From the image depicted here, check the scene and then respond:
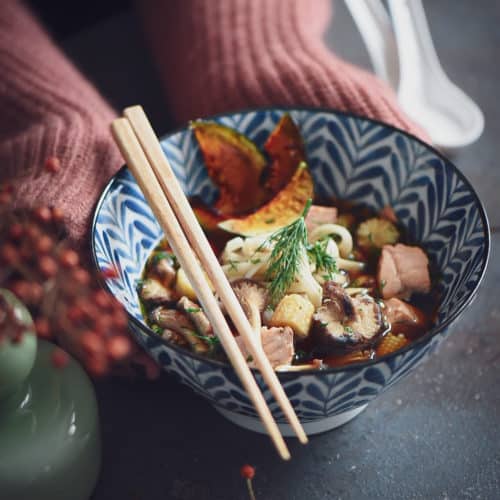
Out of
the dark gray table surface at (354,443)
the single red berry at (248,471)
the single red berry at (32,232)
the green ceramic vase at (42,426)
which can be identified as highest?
the single red berry at (32,232)

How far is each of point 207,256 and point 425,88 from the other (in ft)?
3.34

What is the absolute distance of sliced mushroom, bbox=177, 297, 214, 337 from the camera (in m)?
1.14

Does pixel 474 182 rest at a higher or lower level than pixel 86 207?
lower

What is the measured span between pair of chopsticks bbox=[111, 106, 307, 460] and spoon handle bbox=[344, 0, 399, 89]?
0.83m

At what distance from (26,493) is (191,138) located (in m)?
0.74

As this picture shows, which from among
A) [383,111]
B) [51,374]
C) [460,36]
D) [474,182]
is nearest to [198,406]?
[51,374]

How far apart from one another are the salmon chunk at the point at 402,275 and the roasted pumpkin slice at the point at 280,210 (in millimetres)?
206

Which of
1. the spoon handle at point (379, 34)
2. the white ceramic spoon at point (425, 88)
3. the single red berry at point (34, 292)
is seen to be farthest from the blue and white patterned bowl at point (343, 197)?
the spoon handle at point (379, 34)

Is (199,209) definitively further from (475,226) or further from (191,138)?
(475,226)

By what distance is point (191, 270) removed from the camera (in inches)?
41.4

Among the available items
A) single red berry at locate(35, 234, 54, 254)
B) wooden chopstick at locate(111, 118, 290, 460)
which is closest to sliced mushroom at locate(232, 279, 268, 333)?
wooden chopstick at locate(111, 118, 290, 460)

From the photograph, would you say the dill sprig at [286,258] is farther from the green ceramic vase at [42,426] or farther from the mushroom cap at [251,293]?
the green ceramic vase at [42,426]

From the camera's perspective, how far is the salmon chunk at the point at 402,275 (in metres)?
1.24

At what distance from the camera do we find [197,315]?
45.5 inches
